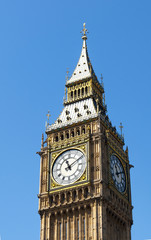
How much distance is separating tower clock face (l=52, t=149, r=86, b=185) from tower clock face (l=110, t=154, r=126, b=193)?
3.84m

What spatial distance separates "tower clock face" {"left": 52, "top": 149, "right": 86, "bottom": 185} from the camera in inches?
3063

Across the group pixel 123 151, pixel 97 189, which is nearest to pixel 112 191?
pixel 97 189

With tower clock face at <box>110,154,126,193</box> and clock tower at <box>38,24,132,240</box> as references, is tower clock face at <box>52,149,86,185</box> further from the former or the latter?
tower clock face at <box>110,154,126,193</box>

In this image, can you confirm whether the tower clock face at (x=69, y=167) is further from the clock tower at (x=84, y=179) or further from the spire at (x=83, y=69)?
the spire at (x=83, y=69)

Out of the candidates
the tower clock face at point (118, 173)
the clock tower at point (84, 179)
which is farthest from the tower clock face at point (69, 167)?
the tower clock face at point (118, 173)

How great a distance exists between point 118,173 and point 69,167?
6.20 m

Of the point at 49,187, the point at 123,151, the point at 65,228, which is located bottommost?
the point at 65,228

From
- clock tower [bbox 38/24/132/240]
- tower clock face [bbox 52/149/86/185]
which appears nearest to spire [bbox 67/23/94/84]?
clock tower [bbox 38/24/132/240]

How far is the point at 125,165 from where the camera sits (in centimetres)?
8325

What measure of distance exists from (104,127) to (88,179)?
326 inches

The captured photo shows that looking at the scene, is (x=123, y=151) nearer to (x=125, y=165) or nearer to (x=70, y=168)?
(x=125, y=165)

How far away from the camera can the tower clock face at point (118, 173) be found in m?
79.4

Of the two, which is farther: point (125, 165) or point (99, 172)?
point (125, 165)

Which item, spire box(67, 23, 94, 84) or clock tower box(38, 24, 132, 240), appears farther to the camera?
spire box(67, 23, 94, 84)
